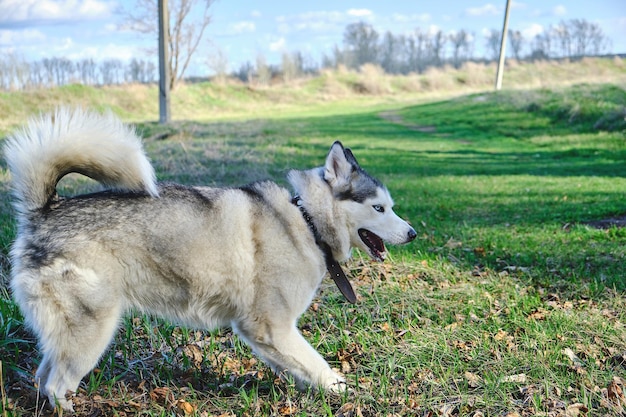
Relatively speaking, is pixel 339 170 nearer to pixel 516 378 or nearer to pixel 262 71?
pixel 516 378

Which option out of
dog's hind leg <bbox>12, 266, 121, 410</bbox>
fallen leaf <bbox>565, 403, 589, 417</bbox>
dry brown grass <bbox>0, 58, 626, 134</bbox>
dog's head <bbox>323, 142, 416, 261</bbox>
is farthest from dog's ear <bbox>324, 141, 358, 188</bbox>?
dry brown grass <bbox>0, 58, 626, 134</bbox>

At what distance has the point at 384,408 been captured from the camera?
12.1 feet

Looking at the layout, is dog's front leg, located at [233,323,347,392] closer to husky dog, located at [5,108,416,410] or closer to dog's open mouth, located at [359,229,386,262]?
husky dog, located at [5,108,416,410]

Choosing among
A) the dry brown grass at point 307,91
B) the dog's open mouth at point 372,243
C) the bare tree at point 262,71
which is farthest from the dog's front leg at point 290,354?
the bare tree at point 262,71

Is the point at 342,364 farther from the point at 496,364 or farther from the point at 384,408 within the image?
the point at 496,364

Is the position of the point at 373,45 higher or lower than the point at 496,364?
higher

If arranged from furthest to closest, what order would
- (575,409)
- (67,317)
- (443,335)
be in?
1. (443,335)
2. (575,409)
3. (67,317)

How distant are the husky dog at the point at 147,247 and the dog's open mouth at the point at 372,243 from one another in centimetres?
22

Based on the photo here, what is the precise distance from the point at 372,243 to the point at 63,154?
214cm

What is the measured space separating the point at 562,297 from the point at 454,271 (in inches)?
43.2

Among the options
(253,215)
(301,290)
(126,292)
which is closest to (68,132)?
(126,292)

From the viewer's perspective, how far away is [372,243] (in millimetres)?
4324

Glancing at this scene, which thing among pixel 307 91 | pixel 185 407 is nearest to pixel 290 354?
pixel 185 407

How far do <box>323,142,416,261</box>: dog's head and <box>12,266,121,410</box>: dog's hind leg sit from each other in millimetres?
1647
